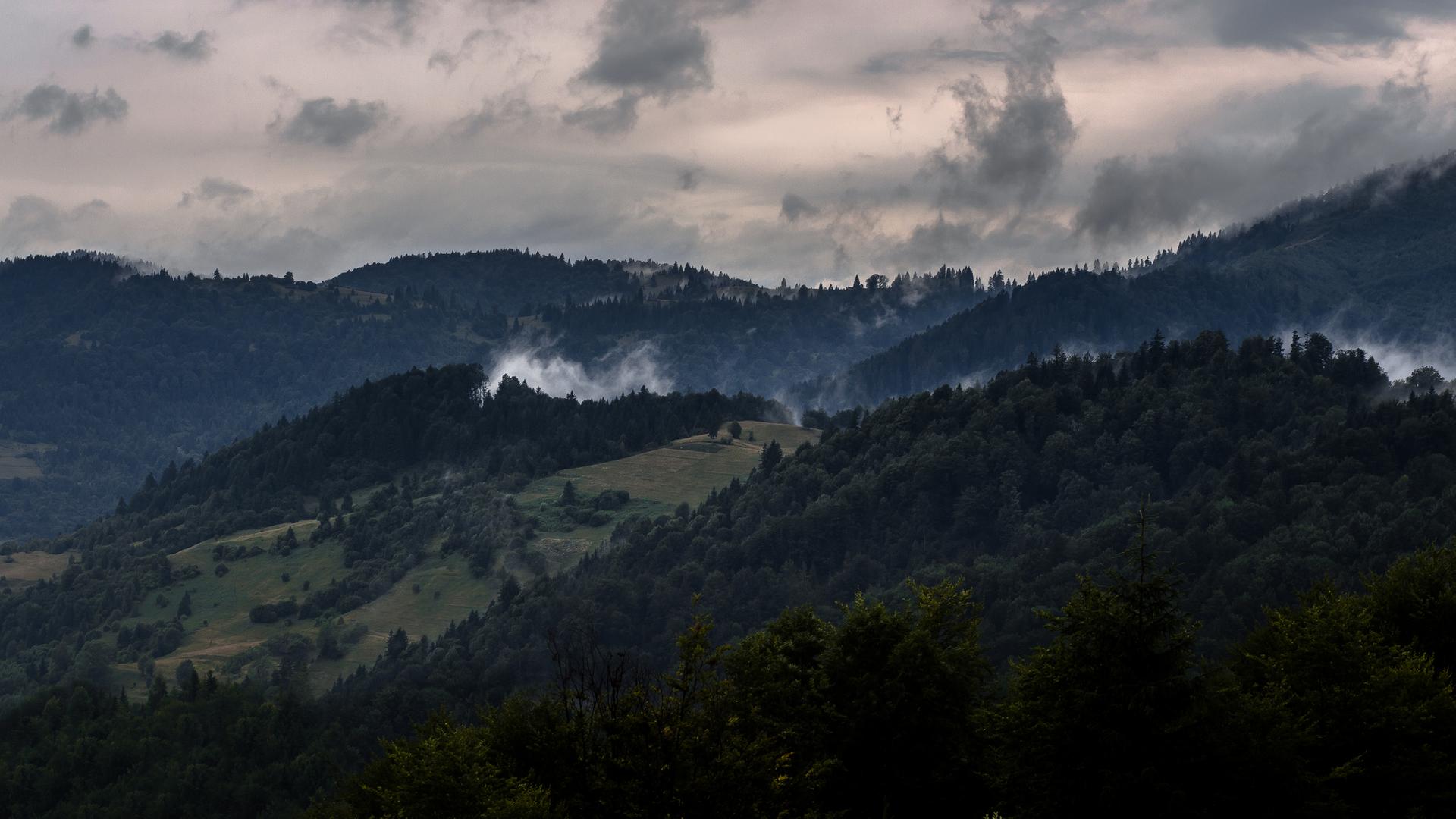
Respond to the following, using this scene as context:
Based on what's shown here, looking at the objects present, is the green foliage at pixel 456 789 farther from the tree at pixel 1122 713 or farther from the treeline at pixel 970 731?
the tree at pixel 1122 713

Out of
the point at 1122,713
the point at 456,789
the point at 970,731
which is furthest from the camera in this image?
the point at 970,731

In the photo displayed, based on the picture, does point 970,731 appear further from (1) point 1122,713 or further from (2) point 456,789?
(2) point 456,789

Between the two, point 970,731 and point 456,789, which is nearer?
point 456,789

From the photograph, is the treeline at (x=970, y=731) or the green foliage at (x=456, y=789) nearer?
the green foliage at (x=456, y=789)

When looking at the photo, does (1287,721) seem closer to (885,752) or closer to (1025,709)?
(1025,709)

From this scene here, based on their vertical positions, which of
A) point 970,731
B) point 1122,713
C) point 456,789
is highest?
point 1122,713

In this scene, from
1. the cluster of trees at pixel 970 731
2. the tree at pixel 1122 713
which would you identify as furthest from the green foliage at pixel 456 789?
the tree at pixel 1122 713

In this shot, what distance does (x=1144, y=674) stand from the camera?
207 feet

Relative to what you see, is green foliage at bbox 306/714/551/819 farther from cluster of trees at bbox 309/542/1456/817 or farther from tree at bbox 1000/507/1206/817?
tree at bbox 1000/507/1206/817

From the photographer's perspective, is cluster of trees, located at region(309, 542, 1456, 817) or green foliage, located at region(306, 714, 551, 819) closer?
green foliage, located at region(306, 714, 551, 819)

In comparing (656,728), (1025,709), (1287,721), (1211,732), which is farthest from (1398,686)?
(656,728)

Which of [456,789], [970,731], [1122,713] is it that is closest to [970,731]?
[970,731]

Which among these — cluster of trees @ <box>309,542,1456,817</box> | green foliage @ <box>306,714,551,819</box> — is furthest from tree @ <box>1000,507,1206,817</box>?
green foliage @ <box>306,714,551,819</box>

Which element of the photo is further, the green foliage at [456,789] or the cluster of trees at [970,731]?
the cluster of trees at [970,731]
